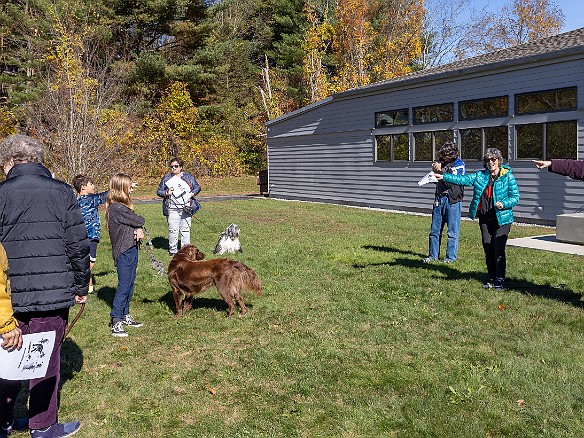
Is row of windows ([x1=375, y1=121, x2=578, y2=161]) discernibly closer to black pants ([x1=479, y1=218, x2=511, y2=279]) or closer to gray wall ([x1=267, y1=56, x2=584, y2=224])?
gray wall ([x1=267, y1=56, x2=584, y2=224])

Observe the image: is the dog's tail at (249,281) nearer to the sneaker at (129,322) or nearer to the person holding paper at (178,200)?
the sneaker at (129,322)

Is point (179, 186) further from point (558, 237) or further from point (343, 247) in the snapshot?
point (558, 237)

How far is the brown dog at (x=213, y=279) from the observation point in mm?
6570

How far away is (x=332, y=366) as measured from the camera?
16.7 feet

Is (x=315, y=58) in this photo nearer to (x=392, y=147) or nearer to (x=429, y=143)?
(x=392, y=147)

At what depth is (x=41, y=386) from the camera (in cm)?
377

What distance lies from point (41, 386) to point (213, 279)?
2957 mm

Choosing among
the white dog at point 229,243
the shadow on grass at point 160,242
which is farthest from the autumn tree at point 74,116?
the white dog at point 229,243

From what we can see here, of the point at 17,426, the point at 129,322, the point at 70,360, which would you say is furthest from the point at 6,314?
the point at 129,322

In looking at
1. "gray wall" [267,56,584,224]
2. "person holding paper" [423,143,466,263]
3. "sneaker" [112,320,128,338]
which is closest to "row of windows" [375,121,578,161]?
"gray wall" [267,56,584,224]

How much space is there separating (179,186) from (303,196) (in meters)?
15.0

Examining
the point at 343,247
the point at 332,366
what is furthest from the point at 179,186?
the point at 332,366

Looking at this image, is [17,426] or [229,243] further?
[229,243]

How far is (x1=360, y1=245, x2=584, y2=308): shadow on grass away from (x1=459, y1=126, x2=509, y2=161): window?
6.65 m
